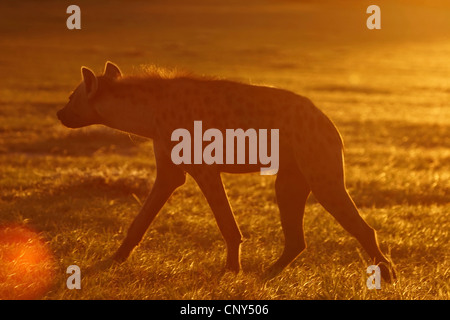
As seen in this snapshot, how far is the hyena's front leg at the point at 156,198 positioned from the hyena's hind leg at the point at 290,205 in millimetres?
923

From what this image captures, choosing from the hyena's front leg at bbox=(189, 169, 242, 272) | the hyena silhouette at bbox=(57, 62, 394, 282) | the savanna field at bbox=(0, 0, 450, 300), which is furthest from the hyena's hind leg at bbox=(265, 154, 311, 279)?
the hyena's front leg at bbox=(189, 169, 242, 272)

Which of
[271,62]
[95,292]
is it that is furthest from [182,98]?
Answer: [271,62]

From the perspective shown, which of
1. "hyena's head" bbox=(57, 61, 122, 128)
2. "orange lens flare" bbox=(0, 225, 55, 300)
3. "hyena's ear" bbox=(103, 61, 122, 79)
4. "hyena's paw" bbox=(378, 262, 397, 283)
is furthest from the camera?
"hyena's ear" bbox=(103, 61, 122, 79)

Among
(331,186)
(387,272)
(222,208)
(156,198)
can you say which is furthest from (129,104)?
(387,272)

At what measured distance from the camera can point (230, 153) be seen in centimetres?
625

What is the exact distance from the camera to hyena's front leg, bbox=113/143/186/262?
6.67m

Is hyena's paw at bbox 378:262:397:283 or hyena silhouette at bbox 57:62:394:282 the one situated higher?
hyena silhouette at bbox 57:62:394:282

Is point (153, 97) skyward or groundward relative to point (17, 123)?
skyward

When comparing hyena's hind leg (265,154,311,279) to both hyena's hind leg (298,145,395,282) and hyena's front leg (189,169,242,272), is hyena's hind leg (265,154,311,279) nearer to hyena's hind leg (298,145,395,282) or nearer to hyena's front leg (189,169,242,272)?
hyena's hind leg (298,145,395,282)

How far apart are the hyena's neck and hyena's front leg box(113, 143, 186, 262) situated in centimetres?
25

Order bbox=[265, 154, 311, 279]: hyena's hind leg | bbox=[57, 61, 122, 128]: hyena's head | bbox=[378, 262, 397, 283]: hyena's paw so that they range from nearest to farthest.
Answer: bbox=[378, 262, 397, 283]: hyena's paw, bbox=[265, 154, 311, 279]: hyena's hind leg, bbox=[57, 61, 122, 128]: hyena's head
